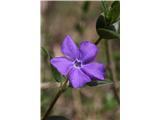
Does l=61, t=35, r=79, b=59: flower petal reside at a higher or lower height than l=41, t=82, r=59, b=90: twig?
higher

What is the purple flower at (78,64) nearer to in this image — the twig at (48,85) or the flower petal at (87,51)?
the flower petal at (87,51)

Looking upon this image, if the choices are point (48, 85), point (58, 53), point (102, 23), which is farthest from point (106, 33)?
point (58, 53)

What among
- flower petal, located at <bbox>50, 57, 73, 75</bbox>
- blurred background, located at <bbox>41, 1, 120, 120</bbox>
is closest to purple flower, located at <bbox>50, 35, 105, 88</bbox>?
flower petal, located at <bbox>50, 57, 73, 75</bbox>

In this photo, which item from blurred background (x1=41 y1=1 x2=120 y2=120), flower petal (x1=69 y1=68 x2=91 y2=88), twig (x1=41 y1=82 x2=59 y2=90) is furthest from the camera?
blurred background (x1=41 y1=1 x2=120 y2=120)

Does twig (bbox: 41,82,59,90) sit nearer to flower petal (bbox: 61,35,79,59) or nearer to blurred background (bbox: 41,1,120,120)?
blurred background (bbox: 41,1,120,120)

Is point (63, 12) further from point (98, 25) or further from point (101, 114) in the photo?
point (98, 25)

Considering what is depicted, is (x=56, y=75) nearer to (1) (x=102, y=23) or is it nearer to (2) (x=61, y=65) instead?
(2) (x=61, y=65)
